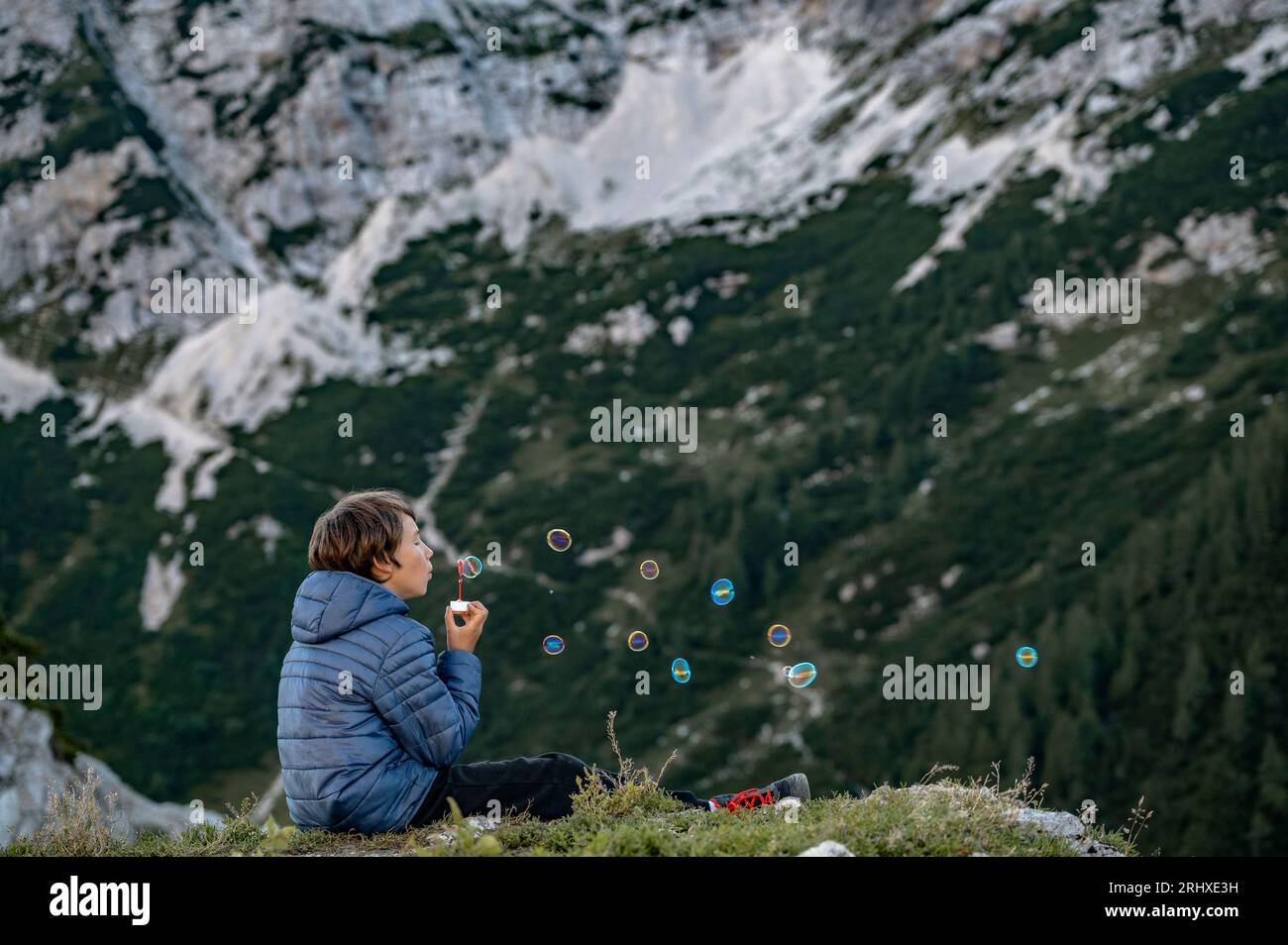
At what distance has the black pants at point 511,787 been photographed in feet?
30.1

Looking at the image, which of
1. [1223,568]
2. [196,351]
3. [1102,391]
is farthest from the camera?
[196,351]

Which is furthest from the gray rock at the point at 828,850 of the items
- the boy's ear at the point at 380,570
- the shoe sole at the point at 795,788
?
the boy's ear at the point at 380,570

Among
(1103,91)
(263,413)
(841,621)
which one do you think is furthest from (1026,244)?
(263,413)

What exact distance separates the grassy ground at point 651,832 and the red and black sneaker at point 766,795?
419 mm

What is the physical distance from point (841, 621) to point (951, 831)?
385 ft

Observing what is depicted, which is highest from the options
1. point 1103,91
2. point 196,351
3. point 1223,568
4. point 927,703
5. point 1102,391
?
point 1103,91

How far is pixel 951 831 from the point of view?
8516mm

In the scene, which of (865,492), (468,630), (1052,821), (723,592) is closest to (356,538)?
(468,630)

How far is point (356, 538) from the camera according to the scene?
867 cm

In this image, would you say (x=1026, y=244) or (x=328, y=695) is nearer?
(x=328, y=695)

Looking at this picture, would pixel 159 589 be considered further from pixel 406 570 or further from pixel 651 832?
pixel 651 832

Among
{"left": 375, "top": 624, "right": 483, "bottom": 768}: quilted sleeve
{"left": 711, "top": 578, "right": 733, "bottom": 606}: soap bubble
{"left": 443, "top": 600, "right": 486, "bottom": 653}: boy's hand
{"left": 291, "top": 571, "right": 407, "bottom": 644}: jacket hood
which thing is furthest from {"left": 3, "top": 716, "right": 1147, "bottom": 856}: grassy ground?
{"left": 711, "top": 578, "right": 733, "bottom": 606}: soap bubble

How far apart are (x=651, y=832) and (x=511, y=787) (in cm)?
148
